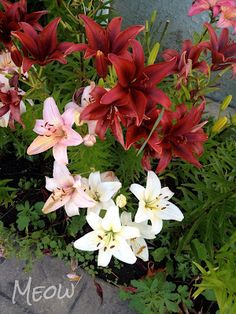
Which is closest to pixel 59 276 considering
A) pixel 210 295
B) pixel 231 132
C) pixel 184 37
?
pixel 210 295

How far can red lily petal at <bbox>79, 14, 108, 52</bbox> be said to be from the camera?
3.38ft

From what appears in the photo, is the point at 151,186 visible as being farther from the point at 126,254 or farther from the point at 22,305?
the point at 22,305

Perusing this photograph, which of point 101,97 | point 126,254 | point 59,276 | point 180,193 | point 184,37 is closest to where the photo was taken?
point 101,97

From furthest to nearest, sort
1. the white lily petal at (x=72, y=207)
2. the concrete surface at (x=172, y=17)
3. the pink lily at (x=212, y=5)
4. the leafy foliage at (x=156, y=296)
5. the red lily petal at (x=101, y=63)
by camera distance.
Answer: the concrete surface at (x=172, y=17), the leafy foliage at (x=156, y=296), the pink lily at (x=212, y=5), the white lily petal at (x=72, y=207), the red lily petal at (x=101, y=63)

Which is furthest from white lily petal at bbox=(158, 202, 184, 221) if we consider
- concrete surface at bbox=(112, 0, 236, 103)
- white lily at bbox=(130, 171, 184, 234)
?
concrete surface at bbox=(112, 0, 236, 103)

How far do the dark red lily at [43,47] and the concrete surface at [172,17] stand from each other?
2.88 ft

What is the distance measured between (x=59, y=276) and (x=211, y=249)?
1.80ft

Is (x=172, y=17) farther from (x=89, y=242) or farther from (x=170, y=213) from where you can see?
(x=89, y=242)

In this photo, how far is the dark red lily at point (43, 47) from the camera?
3.49 feet

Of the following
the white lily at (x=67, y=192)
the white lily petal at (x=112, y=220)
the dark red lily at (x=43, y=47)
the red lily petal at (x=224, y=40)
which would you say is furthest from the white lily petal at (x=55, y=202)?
the red lily petal at (x=224, y=40)

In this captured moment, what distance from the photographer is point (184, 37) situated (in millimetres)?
1981

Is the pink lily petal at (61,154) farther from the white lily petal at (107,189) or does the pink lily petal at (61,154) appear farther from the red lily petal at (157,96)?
the red lily petal at (157,96)

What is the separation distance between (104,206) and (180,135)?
265 mm

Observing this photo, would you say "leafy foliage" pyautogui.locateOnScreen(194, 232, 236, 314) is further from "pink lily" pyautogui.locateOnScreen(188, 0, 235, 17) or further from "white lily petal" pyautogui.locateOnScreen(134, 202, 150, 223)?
"pink lily" pyautogui.locateOnScreen(188, 0, 235, 17)
